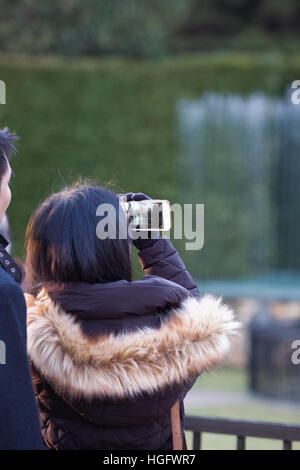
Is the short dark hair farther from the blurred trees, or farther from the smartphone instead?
the blurred trees

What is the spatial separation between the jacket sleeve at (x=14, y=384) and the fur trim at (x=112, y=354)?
0.47 ft

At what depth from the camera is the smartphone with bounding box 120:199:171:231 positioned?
5.90 feet

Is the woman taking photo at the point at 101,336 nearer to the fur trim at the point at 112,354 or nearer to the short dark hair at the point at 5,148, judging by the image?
the fur trim at the point at 112,354

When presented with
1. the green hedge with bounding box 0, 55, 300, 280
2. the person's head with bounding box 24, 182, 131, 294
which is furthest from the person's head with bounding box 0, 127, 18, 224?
the green hedge with bounding box 0, 55, 300, 280

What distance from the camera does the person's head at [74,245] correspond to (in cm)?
163

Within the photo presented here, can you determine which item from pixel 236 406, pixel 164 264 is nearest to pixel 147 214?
pixel 164 264

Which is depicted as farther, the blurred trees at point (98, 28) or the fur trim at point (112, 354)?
the blurred trees at point (98, 28)

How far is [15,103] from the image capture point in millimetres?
8695

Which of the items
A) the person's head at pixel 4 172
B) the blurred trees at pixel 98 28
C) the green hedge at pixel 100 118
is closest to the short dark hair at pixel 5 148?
the person's head at pixel 4 172

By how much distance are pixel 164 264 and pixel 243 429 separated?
758mm

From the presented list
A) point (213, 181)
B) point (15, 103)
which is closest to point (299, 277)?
point (213, 181)

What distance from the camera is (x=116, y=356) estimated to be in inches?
63.5

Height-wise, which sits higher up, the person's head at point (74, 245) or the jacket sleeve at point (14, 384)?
the person's head at point (74, 245)

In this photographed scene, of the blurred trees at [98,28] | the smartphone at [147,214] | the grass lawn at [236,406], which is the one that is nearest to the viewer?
the smartphone at [147,214]
